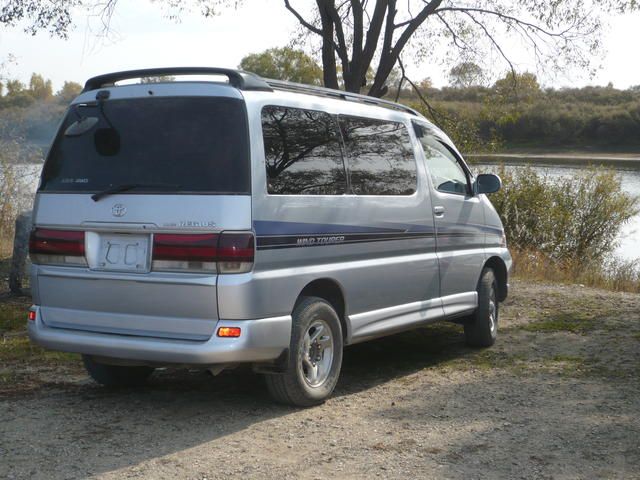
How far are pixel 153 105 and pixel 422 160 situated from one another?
260cm

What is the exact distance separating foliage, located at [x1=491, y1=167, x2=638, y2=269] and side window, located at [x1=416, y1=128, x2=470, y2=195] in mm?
13725

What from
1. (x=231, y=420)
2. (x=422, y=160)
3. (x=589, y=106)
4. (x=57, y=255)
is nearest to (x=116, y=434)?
(x=231, y=420)

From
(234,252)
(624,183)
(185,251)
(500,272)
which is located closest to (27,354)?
(185,251)

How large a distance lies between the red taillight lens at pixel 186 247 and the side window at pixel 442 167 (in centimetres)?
281

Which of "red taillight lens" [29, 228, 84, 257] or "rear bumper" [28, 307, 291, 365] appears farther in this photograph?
"red taillight lens" [29, 228, 84, 257]

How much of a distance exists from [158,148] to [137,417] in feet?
5.76

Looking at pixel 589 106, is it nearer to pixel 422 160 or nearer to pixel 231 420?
pixel 422 160

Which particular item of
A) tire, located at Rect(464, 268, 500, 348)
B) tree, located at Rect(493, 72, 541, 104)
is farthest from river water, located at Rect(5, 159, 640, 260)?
tire, located at Rect(464, 268, 500, 348)

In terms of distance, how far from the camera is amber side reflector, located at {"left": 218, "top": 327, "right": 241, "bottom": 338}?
5379 mm

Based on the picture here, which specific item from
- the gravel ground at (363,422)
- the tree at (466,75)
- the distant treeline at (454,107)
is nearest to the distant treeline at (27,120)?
the distant treeline at (454,107)

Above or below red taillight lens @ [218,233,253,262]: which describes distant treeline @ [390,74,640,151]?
above

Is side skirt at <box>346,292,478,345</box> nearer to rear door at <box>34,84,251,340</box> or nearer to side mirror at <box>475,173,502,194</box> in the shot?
side mirror at <box>475,173,502,194</box>

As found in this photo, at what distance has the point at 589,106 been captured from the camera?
37.7 meters

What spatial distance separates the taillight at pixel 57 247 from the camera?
5.75 m
